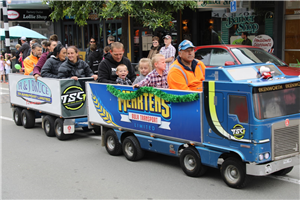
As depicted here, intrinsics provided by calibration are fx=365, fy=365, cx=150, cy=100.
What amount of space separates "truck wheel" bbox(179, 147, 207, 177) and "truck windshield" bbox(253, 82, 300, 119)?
127 cm

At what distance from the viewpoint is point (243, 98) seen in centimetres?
480

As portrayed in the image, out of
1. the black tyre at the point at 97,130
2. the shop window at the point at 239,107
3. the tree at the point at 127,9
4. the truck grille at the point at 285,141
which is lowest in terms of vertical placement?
the black tyre at the point at 97,130

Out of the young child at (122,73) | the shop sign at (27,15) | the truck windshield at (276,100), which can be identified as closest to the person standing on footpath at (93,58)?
the young child at (122,73)

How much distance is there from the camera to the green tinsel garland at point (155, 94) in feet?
17.9

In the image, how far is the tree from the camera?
10781mm

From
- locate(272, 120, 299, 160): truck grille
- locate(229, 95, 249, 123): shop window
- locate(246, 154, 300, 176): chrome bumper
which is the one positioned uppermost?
locate(229, 95, 249, 123): shop window

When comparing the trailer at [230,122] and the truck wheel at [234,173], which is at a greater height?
the trailer at [230,122]

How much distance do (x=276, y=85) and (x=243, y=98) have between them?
0.54 m

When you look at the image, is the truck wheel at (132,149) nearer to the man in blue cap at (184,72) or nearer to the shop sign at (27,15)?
the man in blue cap at (184,72)

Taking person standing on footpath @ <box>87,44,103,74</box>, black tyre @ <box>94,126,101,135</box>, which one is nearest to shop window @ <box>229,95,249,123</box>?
black tyre @ <box>94,126,101,135</box>

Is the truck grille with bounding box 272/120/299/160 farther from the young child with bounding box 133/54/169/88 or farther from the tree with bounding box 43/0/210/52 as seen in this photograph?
the tree with bounding box 43/0/210/52

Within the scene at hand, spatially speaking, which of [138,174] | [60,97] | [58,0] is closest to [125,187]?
[138,174]

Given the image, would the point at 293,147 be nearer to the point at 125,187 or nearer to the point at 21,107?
the point at 125,187

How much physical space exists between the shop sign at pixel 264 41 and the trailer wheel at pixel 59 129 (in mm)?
10591
